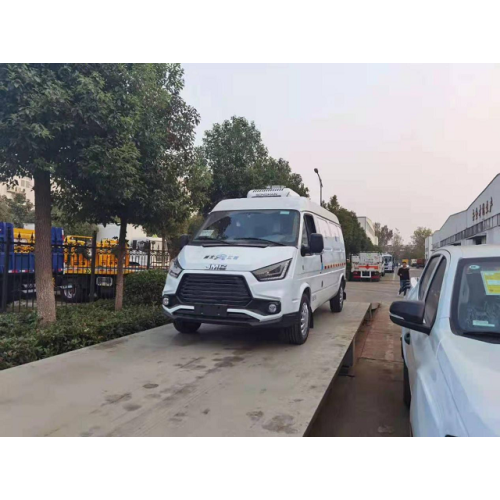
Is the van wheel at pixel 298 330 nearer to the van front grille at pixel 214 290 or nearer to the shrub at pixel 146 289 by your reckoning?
the van front grille at pixel 214 290

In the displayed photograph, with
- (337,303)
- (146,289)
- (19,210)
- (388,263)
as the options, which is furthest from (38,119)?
(388,263)

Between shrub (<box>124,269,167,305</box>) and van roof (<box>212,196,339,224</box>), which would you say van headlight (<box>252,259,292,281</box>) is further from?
shrub (<box>124,269,167,305</box>)

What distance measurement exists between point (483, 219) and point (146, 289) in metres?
30.9

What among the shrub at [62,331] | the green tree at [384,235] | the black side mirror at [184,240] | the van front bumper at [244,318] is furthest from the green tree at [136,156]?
the green tree at [384,235]

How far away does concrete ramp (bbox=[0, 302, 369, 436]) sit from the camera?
2.88 m

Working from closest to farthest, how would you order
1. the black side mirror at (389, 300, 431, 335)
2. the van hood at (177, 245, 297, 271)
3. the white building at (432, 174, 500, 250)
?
the black side mirror at (389, 300, 431, 335) → the van hood at (177, 245, 297, 271) → the white building at (432, 174, 500, 250)

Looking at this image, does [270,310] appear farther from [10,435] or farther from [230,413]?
[10,435]

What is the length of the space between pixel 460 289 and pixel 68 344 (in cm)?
496

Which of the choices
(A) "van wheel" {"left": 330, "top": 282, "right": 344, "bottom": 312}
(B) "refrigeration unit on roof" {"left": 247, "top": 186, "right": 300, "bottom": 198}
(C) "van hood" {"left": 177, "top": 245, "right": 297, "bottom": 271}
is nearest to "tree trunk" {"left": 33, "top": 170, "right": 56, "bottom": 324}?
(C) "van hood" {"left": 177, "top": 245, "right": 297, "bottom": 271}

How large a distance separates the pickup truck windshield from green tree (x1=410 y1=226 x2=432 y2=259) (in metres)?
106

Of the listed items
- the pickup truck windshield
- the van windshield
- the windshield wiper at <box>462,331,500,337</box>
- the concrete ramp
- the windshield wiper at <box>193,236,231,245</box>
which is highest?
the van windshield

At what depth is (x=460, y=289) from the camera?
2.86m

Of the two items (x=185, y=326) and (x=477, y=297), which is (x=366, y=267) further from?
(x=477, y=297)

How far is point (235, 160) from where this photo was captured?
1842 cm
